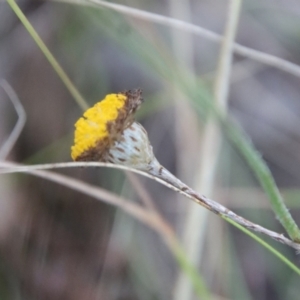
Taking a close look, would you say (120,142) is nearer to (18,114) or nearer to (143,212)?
(143,212)

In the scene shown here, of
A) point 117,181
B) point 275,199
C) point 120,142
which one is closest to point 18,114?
point 117,181

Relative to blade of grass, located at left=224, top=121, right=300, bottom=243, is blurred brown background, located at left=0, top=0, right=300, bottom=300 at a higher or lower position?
higher

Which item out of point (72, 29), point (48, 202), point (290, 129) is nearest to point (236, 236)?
point (290, 129)

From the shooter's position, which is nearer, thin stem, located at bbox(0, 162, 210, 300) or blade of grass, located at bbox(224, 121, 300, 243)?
blade of grass, located at bbox(224, 121, 300, 243)

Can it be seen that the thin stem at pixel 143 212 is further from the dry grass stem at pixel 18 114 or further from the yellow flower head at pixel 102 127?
the yellow flower head at pixel 102 127

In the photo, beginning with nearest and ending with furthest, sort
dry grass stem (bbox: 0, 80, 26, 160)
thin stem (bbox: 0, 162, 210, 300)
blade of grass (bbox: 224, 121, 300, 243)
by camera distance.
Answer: blade of grass (bbox: 224, 121, 300, 243), thin stem (bbox: 0, 162, 210, 300), dry grass stem (bbox: 0, 80, 26, 160)

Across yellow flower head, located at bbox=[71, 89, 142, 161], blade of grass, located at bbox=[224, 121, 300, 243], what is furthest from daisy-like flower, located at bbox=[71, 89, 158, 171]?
blade of grass, located at bbox=[224, 121, 300, 243]

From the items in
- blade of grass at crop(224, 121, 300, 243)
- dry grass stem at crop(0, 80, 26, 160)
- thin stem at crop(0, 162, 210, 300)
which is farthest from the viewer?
dry grass stem at crop(0, 80, 26, 160)

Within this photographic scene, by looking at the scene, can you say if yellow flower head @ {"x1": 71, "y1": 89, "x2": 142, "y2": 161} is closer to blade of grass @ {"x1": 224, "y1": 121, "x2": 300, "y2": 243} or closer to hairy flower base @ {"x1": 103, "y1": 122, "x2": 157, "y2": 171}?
hairy flower base @ {"x1": 103, "y1": 122, "x2": 157, "y2": 171}
